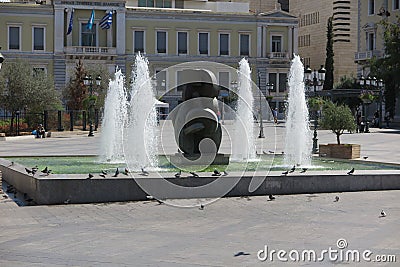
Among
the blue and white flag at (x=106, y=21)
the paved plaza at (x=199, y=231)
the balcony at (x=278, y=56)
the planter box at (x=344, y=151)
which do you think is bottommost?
the paved plaza at (x=199, y=231)

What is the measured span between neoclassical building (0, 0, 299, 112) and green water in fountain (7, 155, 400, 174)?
3455 cm

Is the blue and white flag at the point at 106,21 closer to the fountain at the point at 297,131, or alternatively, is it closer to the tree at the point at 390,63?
the tree at the point at 390,63

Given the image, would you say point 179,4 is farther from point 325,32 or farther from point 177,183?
point 177,183

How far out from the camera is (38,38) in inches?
2153

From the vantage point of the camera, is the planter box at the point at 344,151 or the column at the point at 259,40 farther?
the column at the point at 259,40

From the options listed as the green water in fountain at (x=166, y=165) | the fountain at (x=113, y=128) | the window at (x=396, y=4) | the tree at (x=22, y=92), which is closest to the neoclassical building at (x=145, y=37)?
the window at (x=396, y=4)

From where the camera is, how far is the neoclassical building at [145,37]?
54.2 meters

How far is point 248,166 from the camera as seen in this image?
567 inches

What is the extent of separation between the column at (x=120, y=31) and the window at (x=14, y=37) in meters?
7.91

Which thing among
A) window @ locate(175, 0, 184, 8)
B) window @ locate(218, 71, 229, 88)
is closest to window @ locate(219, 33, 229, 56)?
window @ locate(218, 71, 229, 88)

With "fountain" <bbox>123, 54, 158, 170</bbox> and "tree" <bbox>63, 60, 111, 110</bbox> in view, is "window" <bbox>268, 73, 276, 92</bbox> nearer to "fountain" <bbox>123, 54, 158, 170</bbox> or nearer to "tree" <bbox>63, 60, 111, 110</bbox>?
"tree" <bbox>63, 60, 111, 110</bbox>

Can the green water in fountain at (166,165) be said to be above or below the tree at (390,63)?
below

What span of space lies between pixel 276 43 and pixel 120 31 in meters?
14.4

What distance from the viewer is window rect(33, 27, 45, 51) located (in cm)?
5453
